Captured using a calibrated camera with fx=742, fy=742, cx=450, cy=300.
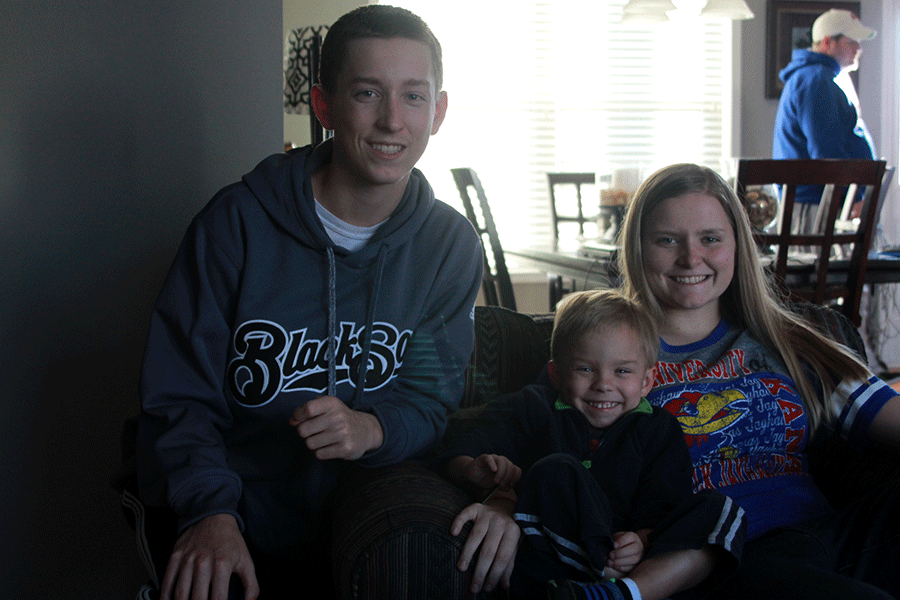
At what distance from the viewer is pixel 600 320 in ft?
4.14

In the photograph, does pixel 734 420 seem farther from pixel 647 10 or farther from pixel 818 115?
pixel 818 115

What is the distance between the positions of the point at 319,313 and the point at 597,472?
0.52 m

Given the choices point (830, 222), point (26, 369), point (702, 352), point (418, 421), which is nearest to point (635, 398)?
point (702, 352)

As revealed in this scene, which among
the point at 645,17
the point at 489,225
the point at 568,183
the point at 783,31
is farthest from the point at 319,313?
the point at 783,31

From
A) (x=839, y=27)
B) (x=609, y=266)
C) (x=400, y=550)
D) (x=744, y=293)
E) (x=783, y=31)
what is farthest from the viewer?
(x=783, y=31)

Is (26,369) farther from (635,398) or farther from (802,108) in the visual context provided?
(802,108)

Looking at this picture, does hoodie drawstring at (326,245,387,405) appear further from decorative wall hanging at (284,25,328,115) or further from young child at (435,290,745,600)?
decorative wall hanging at (284,25,328,115)

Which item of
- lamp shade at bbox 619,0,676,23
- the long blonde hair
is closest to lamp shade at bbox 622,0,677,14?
lamp shade at bbox 619,0,676,23

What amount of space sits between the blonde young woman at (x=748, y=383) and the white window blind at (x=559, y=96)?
285 centimetres

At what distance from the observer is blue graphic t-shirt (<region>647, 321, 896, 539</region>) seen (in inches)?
50.1

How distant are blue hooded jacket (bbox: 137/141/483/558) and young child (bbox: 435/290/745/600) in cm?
14

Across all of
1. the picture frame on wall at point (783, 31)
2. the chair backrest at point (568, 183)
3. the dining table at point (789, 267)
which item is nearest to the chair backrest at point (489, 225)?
the dining table at point (789, 267)

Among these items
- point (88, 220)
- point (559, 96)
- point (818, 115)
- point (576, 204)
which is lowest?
point (88, 220)

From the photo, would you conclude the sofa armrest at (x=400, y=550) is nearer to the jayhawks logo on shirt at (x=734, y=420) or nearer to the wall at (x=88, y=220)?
the jayhawks logo on shirt at (x=734, y=420)
